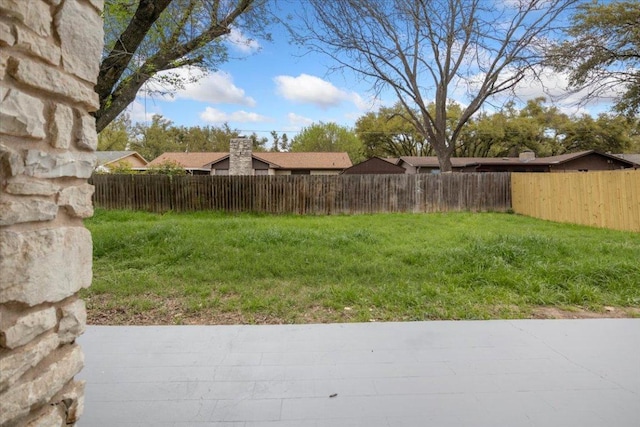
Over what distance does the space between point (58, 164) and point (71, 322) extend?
0.57 metres

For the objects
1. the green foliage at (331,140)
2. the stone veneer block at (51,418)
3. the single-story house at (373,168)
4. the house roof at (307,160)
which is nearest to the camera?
the stone veneer block at (51,418)

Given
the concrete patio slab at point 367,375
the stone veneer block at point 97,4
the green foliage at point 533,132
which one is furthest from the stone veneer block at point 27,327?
the green foliage at point 533,132

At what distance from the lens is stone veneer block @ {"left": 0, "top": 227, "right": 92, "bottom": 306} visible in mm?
1076

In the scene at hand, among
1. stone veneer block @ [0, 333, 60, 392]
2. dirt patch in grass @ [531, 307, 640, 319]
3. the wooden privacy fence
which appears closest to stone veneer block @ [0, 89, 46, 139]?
stone veneer block @ [0, 333, 60, 392]

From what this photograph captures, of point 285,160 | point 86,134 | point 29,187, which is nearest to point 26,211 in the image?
point 29,187

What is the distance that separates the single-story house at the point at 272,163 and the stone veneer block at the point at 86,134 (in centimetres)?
2329

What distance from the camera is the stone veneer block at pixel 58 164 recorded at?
3.83ft

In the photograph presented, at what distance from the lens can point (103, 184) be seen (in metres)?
12.4

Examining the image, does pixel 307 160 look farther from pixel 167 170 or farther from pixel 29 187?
pixel 29 187

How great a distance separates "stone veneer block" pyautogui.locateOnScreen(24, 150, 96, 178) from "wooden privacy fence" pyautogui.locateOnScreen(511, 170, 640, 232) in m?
10.4

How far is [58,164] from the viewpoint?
4.20 feet

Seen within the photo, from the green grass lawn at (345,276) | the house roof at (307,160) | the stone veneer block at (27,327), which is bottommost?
the green grass lawn at (345,276)

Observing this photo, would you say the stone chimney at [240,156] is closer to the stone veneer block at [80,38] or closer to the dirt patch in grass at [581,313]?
the dirt patch in grass at [581,313]

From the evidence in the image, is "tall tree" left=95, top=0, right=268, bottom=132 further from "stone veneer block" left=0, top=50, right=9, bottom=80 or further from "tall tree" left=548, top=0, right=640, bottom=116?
"tall tree" left=548, top=0, right=640, bottom=116
